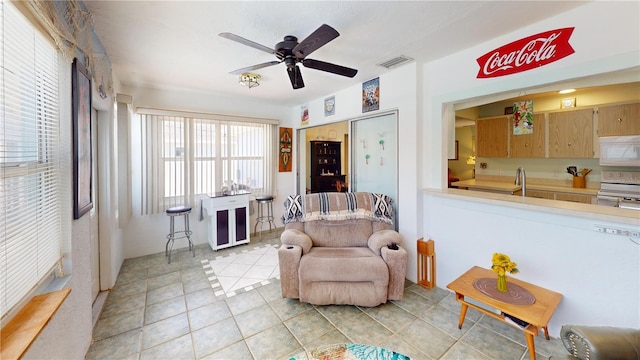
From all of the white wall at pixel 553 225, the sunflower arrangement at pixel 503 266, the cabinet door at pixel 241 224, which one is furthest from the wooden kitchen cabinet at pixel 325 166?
the sunflower arrangement at pixel 503 266

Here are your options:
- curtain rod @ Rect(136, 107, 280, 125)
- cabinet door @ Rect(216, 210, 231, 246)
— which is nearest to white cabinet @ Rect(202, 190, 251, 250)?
cabinet door @ Rect(216, 210, 231, 246)

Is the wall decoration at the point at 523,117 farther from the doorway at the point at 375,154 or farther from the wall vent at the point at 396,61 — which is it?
the wall vent at the point at 396,61

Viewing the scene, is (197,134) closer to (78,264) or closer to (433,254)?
(78,264)

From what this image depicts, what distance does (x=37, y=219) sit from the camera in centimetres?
121

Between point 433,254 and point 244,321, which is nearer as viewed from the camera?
point 244,321

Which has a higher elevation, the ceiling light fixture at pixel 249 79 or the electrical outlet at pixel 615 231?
the ceiling light fixture at pixel 249 79

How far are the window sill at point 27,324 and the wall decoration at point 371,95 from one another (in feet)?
10.9

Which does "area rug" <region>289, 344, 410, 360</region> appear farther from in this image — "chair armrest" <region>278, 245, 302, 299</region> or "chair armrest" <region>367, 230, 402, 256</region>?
"chair armrest" <region>367, 230, 402, 256</region>

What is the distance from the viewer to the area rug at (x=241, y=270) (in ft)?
9.08

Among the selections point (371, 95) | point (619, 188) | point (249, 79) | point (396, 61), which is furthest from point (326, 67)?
point (619, 188)

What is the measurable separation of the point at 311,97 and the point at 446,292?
3.53 meters

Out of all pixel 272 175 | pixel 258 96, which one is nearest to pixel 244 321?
pixel 272 175

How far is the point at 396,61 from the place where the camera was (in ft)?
8.95

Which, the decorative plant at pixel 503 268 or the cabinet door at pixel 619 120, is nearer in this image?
the decorative plant at pixel 503 268
